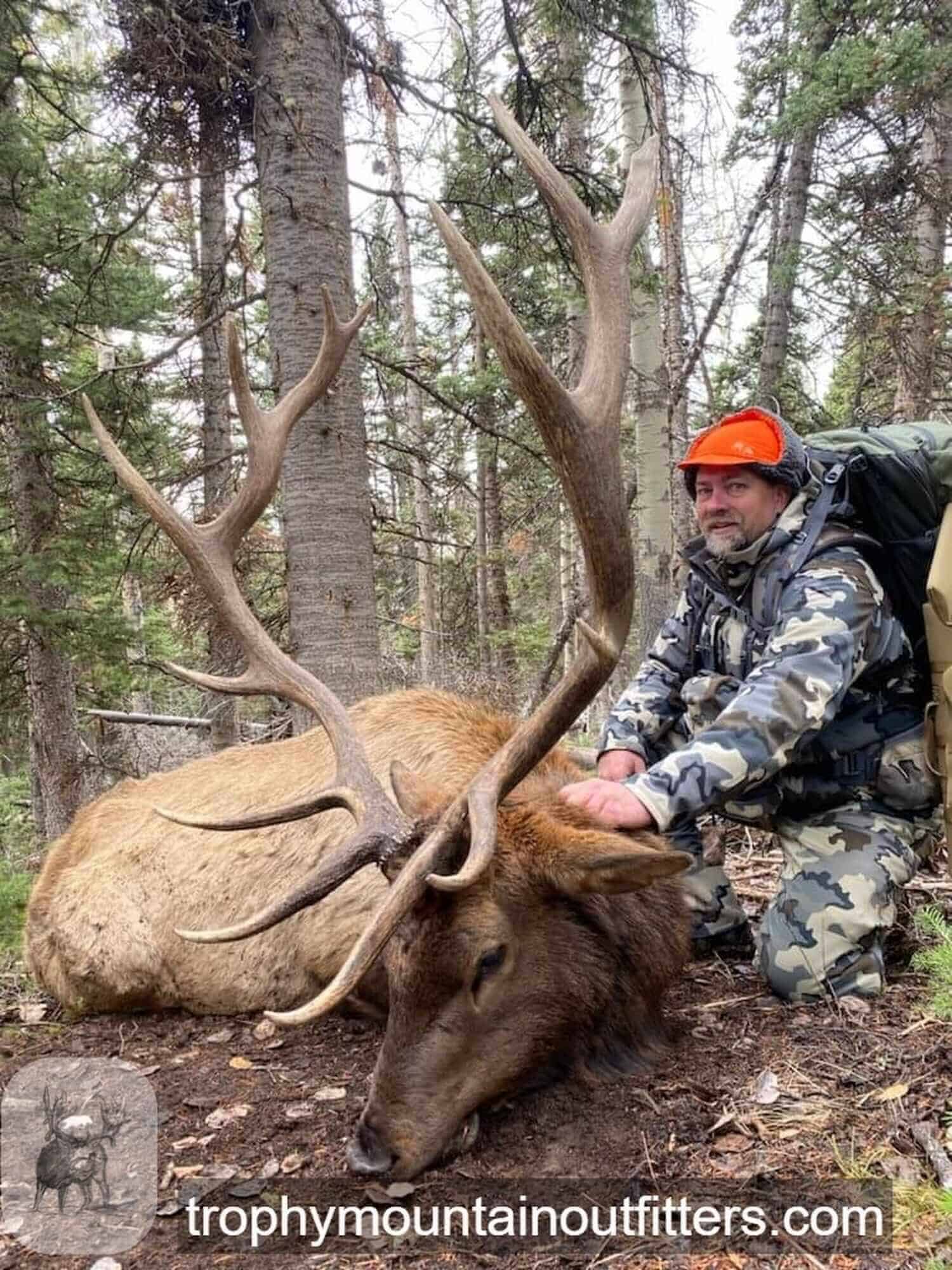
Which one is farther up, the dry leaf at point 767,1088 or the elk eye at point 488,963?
the elk eye at point 488,963

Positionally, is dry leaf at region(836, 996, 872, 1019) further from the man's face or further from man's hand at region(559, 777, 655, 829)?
the man's face

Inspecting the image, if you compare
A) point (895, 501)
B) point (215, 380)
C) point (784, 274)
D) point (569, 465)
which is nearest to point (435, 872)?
point (569, 465)

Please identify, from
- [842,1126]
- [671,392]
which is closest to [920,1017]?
[842,1126]

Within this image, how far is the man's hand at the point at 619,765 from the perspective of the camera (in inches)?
171

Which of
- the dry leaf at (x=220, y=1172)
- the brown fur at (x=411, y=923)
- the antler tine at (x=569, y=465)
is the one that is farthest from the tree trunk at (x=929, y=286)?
the dry leaf at (x=220, y=1172)

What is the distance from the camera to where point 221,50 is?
5168 mm

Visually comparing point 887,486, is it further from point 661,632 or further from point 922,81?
point 922,81

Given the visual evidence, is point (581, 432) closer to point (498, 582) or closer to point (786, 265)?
point (786, 265)

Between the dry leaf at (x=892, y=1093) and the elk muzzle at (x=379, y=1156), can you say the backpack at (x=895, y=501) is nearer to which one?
the dry leaf at (x=892, y=1093)

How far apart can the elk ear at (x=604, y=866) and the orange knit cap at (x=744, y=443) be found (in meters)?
1.75

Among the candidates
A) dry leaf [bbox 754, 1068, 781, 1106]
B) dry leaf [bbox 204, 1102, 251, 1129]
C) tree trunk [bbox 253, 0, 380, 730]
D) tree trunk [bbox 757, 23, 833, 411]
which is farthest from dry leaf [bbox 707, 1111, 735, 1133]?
tree trunk [bbox 757, 23, 833, 411]

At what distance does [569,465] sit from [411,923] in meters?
1.53

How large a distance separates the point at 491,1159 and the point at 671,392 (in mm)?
7276

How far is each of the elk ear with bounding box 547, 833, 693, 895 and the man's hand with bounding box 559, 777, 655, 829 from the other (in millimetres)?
171
